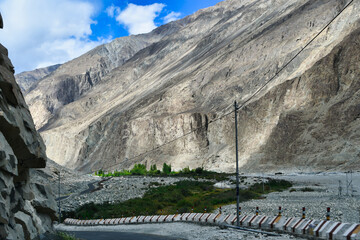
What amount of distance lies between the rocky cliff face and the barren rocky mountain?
54.2 metres

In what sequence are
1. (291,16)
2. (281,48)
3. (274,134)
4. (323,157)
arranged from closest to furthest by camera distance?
(323,157) → (274,134) → (281,48) → (291,16)

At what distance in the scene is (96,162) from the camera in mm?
118625

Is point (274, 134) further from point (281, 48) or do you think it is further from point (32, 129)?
point (32, 129)

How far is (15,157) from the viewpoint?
37.5ft

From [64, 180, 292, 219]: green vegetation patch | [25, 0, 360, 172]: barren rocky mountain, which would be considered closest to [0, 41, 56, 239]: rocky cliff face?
[64, 180, 292, 219]: green vegetation patch

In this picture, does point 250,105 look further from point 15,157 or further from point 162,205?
point 15,157

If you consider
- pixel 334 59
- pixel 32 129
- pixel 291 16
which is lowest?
pixel 32 129

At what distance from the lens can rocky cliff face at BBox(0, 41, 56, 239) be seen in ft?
35.4

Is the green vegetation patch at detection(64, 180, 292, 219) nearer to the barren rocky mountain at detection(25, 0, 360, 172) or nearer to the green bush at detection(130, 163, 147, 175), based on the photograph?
the barren rocky mountain at detection(25, 0, 360, 172)

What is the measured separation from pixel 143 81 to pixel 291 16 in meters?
66.5

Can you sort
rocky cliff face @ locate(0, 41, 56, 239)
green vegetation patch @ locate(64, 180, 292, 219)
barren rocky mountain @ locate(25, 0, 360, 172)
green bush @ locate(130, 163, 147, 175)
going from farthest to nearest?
green bush @ locate(130, 163, 147, 175), barren rocky mountain @ locate(25, 0, 360, 172), green vegetation patch @ locate(64, 180, 292, 219), rocky cliff face @ locate(0, 41, 56, 239)

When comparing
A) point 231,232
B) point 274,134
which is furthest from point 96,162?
point 231,232

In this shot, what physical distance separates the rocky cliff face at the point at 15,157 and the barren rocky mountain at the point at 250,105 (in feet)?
178

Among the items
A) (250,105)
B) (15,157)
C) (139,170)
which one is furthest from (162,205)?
(250,105)
